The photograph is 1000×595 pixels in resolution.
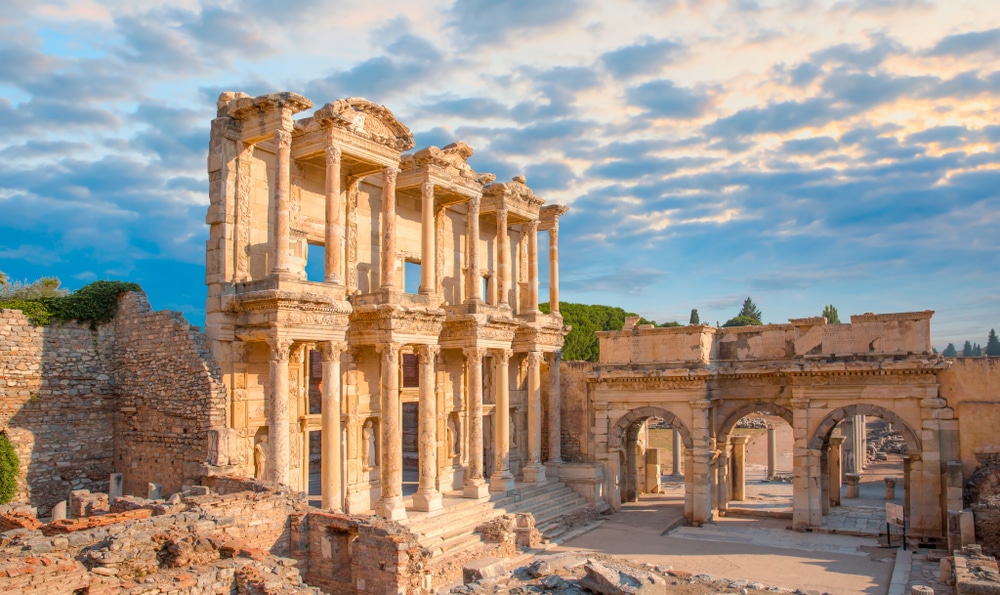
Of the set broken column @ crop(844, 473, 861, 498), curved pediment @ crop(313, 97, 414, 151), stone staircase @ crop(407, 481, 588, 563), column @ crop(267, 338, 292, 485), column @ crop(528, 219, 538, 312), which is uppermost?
curved pediment @ crop(313, 97, 414, 151)

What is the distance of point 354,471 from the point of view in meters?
22.8

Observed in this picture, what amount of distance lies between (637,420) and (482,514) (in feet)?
24.9

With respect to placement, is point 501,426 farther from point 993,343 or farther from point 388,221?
point 993,343

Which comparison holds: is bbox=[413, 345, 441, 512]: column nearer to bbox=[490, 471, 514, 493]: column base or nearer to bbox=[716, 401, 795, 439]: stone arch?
bbox=[490, 471, 514, 493]: column base

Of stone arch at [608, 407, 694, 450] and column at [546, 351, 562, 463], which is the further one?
column at [546, 351, 562, 463]

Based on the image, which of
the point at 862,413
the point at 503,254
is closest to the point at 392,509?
the point at 503,254

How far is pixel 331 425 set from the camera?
2036cm

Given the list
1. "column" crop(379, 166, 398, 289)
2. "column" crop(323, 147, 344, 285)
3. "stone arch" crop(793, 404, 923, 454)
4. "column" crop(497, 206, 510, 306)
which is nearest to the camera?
"column" crop(323, 147, 344, 285)

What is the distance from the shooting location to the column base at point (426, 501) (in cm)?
2267

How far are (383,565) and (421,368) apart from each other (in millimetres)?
8558

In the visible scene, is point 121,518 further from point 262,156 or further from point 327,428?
point 262,156

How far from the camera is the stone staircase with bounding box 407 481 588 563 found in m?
21.0

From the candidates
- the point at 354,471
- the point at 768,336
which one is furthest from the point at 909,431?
the point at 354,471

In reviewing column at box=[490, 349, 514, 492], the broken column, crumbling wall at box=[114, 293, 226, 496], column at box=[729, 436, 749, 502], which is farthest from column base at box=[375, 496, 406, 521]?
the broken column
